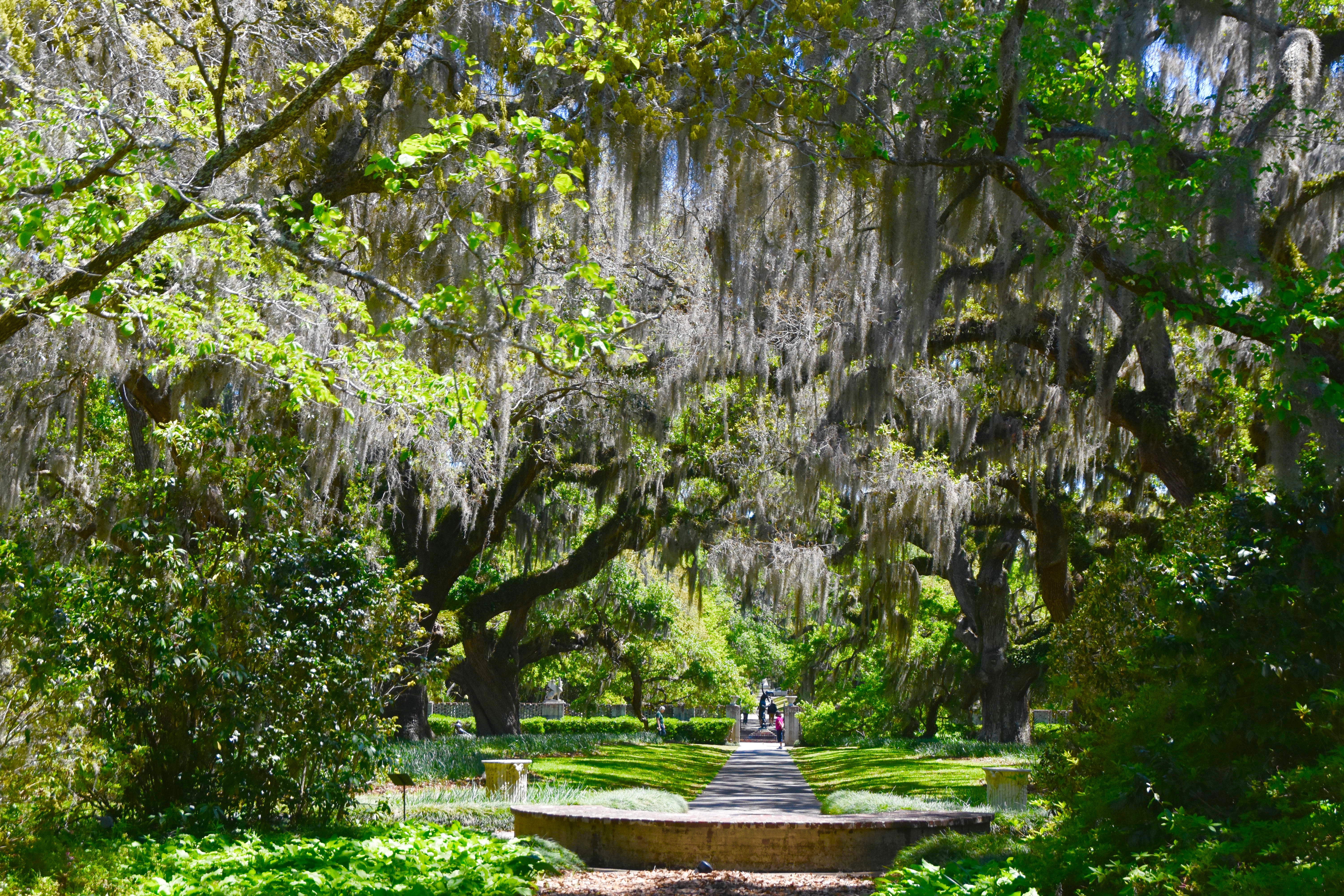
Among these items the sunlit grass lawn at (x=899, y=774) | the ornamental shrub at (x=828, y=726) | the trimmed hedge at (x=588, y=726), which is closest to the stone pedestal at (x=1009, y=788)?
the sunlit grass lawn at (x=899, y=774)

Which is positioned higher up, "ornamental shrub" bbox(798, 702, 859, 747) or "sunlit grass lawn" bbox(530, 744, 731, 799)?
"sunlit grass lawn" bbox(530, 744, 731, 799)

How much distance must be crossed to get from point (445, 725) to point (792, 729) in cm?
1383

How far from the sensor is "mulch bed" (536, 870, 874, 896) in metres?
7.49

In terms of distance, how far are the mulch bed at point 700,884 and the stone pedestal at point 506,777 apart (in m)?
3.48

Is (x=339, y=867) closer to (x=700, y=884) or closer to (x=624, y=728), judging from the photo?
(x=700, y=884)

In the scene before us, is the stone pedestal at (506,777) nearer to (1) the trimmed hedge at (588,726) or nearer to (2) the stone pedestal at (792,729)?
(1) the trimmed hedge at (588,726)

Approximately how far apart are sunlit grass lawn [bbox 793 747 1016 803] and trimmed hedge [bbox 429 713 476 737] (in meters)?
13.4

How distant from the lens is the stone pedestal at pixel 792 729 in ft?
130

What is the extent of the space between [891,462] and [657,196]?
6.98 metres

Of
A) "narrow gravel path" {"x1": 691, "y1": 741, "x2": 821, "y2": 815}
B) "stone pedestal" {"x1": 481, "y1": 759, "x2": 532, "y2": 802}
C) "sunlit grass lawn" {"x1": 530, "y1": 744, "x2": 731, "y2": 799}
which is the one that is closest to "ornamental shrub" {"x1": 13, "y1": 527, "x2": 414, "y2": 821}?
"stone pedestal" {"x1": 481, "y1": 759, "x2": 532, "y2": 802}

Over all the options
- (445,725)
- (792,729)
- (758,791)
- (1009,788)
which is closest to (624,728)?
(445,725)

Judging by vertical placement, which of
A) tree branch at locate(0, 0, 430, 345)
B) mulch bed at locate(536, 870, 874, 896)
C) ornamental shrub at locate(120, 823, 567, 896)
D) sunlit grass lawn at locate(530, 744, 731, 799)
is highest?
tree branch at locate(0, 0, 430, 345)

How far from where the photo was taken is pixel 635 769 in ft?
54.9

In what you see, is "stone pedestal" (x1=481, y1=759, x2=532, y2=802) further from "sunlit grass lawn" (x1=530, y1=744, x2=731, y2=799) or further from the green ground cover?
the green ground cover
